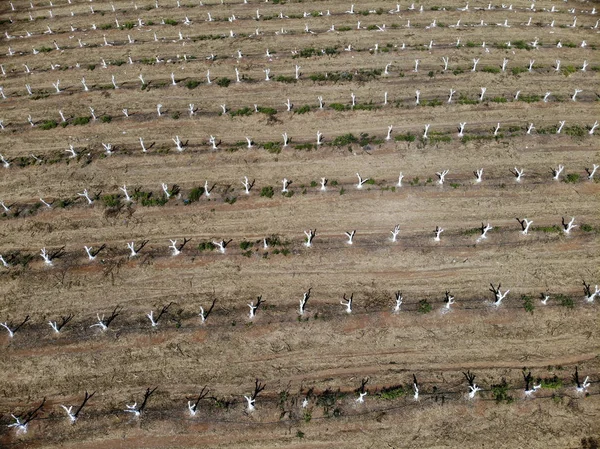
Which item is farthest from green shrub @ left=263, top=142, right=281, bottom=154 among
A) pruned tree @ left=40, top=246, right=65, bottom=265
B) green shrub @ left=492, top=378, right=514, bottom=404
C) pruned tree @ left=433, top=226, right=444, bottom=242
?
green shrub @ left=492, top=378, right=514, bottom=404

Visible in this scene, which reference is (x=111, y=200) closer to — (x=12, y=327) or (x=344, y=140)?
(x=12, y=327)

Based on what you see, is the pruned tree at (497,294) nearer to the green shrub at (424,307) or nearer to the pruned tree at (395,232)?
the green shrub at (424,307)

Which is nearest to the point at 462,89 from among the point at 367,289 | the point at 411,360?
the point at 367,289

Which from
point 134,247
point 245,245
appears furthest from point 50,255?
point 245,245

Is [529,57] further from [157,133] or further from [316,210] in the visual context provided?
[157,133]

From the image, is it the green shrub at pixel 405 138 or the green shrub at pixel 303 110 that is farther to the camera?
the green shrub at pixel 303 110

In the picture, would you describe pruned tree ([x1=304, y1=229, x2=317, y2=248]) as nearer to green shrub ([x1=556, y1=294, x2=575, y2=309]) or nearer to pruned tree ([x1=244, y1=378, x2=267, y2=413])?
pruned tree ([x1=244, y1=378, x2=267, y2=413])

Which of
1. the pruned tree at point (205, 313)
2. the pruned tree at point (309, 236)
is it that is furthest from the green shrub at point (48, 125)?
the pruned tree at point (309, 236)
